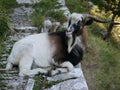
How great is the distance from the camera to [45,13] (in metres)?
11.9

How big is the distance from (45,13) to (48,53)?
441cm

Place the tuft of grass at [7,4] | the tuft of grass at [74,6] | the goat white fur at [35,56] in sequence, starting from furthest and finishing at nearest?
the tuft of grass at [74,6] → the tuft of grass at [7,4] → the goat white fur at [35,56]

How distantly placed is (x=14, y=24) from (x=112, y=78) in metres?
2.98

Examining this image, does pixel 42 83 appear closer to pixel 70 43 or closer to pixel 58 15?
pixel 70 43

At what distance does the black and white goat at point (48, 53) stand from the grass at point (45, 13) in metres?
2.96

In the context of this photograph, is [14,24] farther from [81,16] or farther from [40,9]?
[81,16]

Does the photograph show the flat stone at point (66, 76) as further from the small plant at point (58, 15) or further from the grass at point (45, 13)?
the small plant at point (58, 15)

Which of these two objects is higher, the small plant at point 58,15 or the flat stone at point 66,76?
the flat stone at point 66,76

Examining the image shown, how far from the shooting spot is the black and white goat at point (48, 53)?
748 centimetres

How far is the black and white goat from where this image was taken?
7477 mm

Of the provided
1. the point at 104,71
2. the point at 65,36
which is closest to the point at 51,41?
the point at 65,36

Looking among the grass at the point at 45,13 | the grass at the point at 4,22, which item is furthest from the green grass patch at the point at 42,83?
the grass at the point at 45,13

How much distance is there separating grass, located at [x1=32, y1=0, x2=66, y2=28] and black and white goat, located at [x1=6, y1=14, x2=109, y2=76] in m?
2.96

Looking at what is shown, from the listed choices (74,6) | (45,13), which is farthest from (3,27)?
(74,6)
